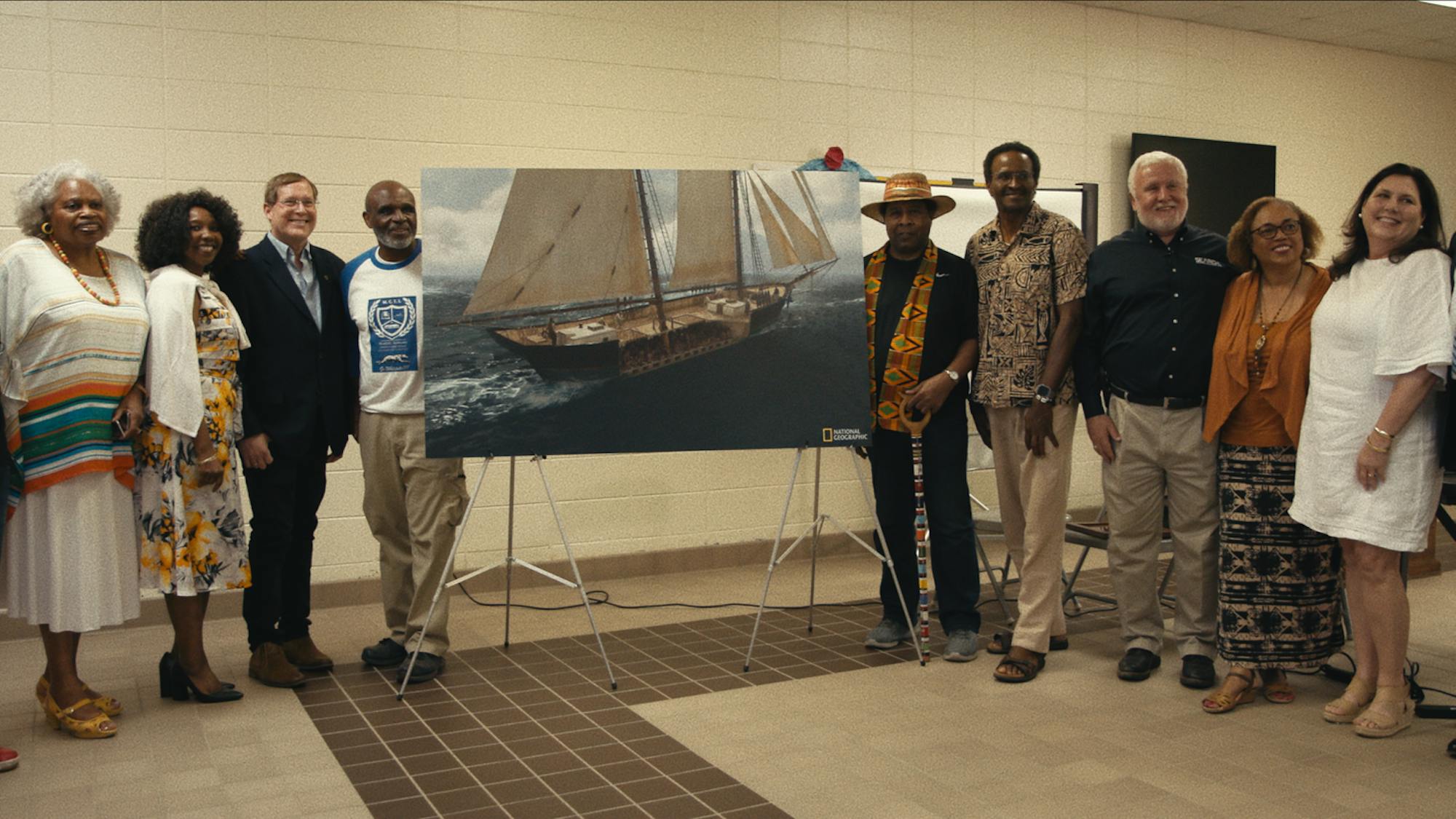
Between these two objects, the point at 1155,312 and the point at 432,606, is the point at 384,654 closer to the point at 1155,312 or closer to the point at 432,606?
the point at 432,606

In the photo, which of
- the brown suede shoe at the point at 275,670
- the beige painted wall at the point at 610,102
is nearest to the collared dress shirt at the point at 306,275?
the brown suede shoe at the point at 275,670

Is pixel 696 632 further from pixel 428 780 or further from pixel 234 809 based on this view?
pixel 234 809

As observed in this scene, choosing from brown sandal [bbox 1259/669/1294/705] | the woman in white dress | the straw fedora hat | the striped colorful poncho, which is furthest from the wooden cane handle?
the striped colorful poncho

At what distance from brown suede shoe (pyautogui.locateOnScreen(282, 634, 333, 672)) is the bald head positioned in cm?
137

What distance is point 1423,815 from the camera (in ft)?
8.98

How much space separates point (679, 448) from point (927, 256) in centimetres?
112

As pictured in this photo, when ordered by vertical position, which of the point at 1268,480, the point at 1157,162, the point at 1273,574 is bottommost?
the point at 1273,574

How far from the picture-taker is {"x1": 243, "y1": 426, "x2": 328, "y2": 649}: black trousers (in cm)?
397

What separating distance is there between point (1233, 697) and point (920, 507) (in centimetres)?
114

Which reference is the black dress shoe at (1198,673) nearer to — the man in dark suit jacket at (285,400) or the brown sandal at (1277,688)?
Result: the brown sandal at (1277,688)

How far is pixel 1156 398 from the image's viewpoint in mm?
3777

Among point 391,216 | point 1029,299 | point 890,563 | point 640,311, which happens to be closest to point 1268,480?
point 1029,299

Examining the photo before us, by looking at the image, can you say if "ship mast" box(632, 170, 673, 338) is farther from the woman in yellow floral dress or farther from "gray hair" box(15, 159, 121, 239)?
"gray hair" box(15, 159, 121, 239)

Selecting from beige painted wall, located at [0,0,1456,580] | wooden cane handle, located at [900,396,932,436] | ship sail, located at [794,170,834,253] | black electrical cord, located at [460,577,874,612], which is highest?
beige painted wall, located at [0,0,1456,580]
